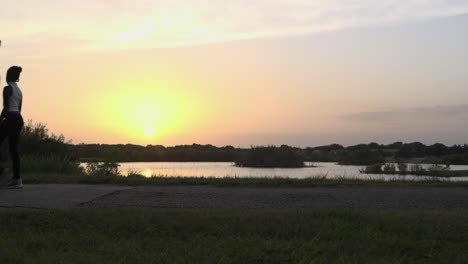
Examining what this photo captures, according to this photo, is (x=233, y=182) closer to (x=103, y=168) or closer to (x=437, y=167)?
(x=103, y=168)

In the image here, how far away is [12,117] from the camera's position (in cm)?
1052

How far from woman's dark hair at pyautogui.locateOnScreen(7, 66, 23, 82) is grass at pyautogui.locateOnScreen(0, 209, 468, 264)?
3.84 metres

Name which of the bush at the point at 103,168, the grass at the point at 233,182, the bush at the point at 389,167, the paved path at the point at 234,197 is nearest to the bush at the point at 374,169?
the bush at the point at 389,167

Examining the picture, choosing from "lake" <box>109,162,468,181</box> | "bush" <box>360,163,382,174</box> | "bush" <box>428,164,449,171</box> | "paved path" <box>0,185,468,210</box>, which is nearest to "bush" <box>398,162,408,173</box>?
"bush" <box>360,163,382,174</box>

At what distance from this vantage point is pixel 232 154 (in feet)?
88.4

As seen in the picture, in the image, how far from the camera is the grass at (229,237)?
18.9 ft

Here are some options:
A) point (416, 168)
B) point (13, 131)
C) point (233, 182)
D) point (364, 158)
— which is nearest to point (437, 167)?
point (416, 168)

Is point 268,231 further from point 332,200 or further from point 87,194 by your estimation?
point 87,194

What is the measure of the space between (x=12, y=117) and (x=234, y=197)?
474 centimetres

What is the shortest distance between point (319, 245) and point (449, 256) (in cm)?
147

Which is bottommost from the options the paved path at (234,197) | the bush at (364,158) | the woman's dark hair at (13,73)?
the paved path at (234,197)

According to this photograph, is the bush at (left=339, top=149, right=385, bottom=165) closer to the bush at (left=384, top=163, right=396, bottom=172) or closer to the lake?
the bush at (left=384, top=163, right=396, bottom=172)

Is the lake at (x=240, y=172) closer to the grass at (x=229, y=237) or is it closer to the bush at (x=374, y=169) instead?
the bush at (x=374, y=169)

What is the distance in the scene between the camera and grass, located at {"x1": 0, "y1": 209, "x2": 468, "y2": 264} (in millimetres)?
5773
